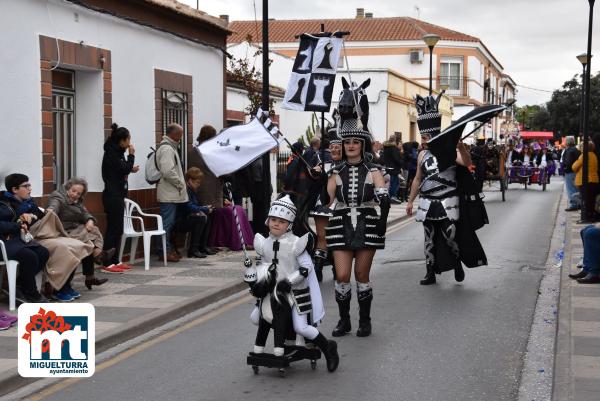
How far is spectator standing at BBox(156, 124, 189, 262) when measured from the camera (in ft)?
42.2

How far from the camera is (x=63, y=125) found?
1216cm

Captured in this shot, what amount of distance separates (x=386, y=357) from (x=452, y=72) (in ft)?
199

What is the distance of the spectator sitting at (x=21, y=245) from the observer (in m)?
8.77

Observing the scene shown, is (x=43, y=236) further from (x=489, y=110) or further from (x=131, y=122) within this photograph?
(x=489, y=110)

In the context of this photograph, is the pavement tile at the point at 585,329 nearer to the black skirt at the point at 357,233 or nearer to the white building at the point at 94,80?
the black skirt at the point at 357,233

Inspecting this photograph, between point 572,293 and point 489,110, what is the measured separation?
231cm

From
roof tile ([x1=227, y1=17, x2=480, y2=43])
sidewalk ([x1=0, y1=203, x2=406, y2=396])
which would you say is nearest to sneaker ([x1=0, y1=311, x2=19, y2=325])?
sidewalk ([x1=0, y1=203, x2=406, y2=396])

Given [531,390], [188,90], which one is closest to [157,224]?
[188,90]

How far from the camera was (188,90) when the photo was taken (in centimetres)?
1524

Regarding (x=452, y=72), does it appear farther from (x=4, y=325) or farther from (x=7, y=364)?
(x=7, y=364)

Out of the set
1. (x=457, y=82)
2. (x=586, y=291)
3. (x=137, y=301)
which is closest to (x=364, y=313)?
(x=137, y=301)

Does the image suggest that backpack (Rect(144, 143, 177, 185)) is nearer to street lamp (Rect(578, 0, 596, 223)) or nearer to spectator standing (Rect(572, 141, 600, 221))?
street lamp (Rect(578, 0, 596, 223))

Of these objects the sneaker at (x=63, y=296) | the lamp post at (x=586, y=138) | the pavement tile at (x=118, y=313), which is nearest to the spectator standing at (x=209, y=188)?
the sneaker at (x=63, y=296)

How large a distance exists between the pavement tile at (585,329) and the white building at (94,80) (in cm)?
638
